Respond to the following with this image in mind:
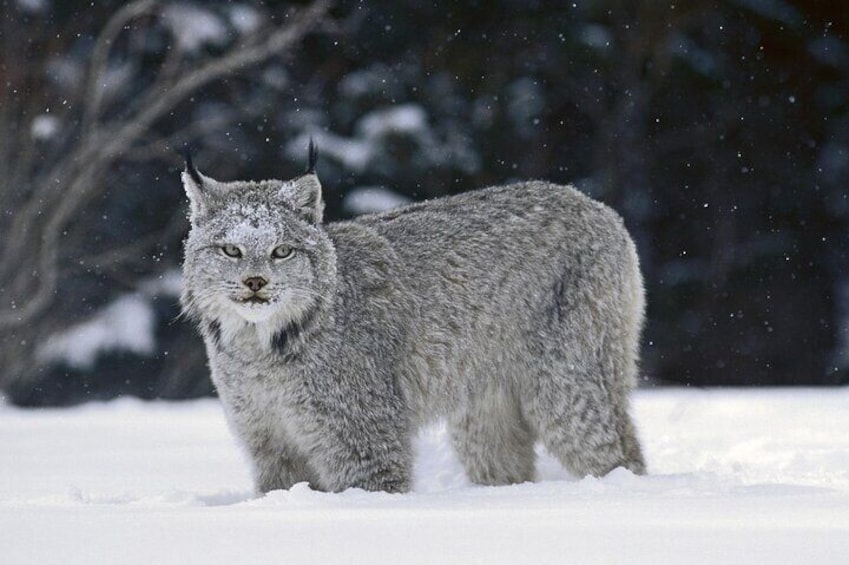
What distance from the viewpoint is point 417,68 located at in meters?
14.0

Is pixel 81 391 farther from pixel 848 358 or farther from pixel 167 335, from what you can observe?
pixel 848 358

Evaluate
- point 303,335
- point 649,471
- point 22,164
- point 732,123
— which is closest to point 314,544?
point 303,335

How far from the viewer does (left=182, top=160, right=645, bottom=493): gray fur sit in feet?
16.3

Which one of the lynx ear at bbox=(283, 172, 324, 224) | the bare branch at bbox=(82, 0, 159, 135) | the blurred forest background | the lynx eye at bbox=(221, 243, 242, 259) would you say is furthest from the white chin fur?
the bare branch at bbox=(82, 0, 159, 135)

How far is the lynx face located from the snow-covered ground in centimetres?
68

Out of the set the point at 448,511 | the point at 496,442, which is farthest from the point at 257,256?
the point at 496,442

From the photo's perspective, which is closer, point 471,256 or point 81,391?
point 471,256

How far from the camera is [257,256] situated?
486 cm

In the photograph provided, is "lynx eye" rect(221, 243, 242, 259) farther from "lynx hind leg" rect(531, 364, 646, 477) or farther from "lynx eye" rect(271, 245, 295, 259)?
"lynx hind leg" rect(531, 364, 646, 477)

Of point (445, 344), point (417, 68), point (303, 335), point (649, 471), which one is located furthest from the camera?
point (417, 68)

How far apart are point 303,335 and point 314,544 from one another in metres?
1.61

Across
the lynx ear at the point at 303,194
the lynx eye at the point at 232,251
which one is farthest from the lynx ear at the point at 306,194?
the lynx eye at the point at 232,251

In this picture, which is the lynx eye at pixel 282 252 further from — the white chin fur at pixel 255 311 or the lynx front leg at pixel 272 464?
the lynx front leg at pixel 272 464

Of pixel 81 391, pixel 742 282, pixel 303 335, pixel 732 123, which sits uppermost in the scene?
pixel 303 335
